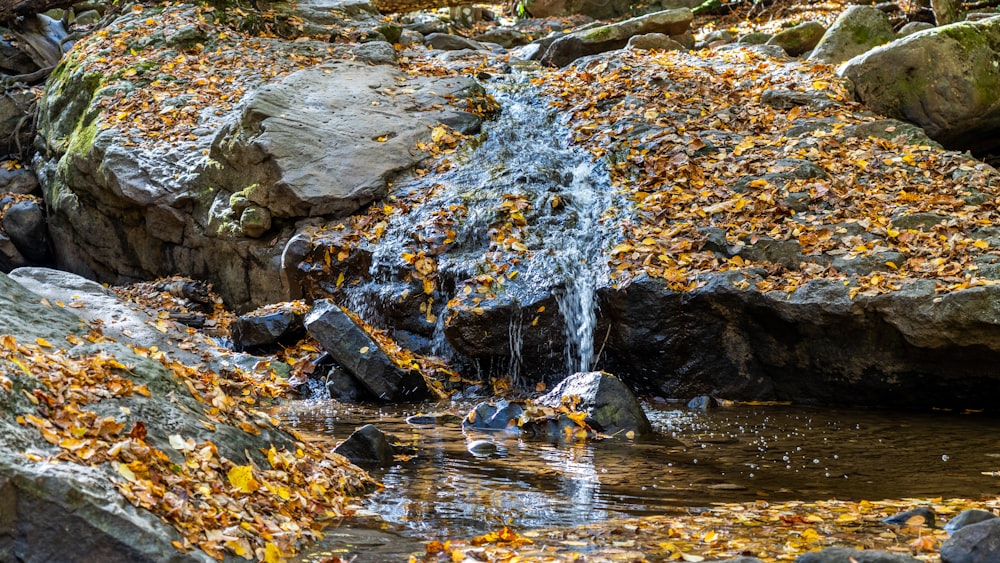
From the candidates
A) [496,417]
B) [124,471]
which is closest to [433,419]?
[496,417]

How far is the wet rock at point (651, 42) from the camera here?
14977mm

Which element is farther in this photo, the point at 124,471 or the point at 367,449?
the point at 367,449

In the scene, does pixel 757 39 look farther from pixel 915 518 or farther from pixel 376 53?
pixel 915 518

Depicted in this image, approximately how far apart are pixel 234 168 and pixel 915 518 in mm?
9321

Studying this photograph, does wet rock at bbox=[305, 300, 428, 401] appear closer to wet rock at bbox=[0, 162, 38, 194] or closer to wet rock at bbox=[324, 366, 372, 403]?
wet rock at bbox=[324, 366, 372, 403]

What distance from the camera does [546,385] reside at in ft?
28.6

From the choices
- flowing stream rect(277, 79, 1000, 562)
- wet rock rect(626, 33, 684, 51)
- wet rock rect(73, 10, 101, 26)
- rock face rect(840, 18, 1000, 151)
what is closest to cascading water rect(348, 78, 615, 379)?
flowing stream rect(277, 79, 1000, 562)

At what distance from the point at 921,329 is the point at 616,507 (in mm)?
3946

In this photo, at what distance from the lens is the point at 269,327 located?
968 centimetres

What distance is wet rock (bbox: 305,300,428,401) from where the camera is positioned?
27.6ft

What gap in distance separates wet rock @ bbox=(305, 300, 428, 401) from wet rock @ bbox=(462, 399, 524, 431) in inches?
52.3

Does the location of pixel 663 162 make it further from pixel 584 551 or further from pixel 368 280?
pixel 584 551

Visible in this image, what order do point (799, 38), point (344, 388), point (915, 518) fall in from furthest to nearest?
point (799, 38)
point (344, 388)
point (915, 518)

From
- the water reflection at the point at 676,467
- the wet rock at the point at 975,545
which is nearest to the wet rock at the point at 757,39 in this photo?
the water reflection at the point at 676,467
